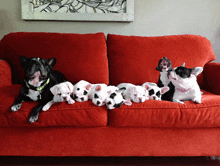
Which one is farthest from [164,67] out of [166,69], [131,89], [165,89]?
[131,89]

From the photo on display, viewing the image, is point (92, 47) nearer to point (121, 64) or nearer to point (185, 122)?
point (121, 64)

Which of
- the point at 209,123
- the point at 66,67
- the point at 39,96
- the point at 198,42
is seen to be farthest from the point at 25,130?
the point at 198,42

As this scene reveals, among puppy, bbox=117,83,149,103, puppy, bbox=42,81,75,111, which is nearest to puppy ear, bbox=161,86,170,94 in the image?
puppy, bbox=117,83,149,103

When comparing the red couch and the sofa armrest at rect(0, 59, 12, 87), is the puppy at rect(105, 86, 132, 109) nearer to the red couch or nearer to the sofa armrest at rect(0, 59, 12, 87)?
the red couch

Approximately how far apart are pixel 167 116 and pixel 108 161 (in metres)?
0.63

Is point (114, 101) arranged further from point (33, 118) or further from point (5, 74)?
point (5, 74)

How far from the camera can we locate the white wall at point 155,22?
102 inches

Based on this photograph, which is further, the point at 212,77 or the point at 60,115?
the point at 212,77

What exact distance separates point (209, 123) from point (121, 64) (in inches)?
40.5

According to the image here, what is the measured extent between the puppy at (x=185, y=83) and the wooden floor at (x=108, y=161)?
0.52 meters

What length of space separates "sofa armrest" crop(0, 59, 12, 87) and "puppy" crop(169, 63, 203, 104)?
5.09 ft

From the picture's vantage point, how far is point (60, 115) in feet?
4.42

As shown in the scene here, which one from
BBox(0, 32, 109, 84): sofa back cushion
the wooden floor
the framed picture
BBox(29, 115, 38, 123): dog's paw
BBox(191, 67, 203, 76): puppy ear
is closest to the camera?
BBox(29, 115, 38, 123): dog's paw

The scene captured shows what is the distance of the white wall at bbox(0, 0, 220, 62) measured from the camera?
8.53ft
